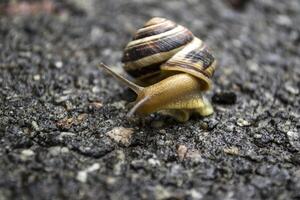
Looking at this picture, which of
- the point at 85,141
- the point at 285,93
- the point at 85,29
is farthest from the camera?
the point at 85,29

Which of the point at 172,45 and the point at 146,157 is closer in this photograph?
the point at 146,157

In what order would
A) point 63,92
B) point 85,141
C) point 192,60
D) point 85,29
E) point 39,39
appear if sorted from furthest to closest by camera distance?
1. point 85,29
2. point 39,39
3. point 63,92
4. point 192,60
5. point 85,141

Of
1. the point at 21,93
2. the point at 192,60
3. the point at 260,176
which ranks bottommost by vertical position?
the point at 260,176

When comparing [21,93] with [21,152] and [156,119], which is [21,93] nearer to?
[21,152]

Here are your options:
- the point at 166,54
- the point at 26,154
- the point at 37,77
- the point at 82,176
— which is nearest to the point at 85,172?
the point at 82,176

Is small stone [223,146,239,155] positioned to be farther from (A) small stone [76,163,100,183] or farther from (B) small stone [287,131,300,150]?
(A) small stone [76,163,100,183]

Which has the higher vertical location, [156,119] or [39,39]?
[39,39]

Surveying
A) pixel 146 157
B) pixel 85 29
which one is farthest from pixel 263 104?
pixel 85 29
